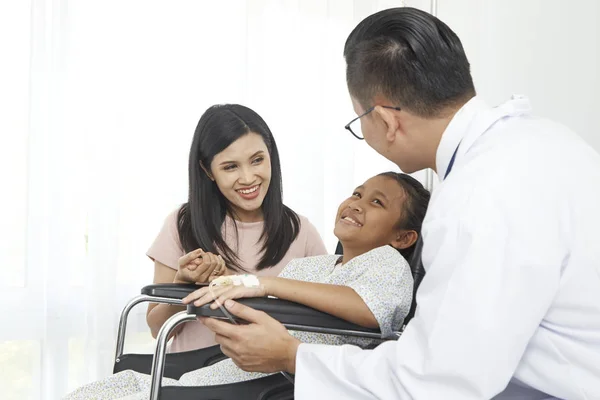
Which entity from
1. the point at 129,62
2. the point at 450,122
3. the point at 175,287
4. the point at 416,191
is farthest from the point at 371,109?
the point at 129,62

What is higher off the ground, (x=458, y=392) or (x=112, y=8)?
(x=112, y=8)

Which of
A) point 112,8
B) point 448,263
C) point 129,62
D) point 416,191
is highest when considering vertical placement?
point 112,8

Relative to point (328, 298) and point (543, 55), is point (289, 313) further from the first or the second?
point (543, 55)

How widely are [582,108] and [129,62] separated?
5.61 feet

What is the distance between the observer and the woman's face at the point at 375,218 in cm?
185

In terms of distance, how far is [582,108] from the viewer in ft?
7.53

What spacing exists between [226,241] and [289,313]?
86 centimetres

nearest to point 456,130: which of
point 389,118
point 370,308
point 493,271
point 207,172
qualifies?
point 389,118

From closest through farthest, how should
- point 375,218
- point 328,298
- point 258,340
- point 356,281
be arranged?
1. point 258,340
2. point 328,298
3. point 356,281
4. point 375,218

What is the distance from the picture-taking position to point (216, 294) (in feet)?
4.78

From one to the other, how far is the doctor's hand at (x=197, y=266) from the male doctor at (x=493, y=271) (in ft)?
2.01

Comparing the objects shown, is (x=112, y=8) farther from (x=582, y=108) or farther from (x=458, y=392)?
(x=458, y=392)

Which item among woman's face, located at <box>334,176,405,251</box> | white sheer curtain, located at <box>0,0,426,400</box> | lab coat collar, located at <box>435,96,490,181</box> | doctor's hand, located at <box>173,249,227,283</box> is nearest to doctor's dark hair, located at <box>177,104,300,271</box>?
doctor's hand, located at <box>173,249,227,283</box>

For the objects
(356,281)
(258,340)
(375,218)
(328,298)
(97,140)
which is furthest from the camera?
(97,140)
